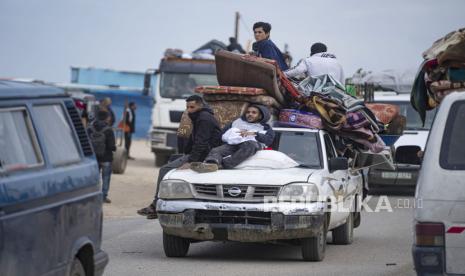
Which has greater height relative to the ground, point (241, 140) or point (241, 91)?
point (241, 91)

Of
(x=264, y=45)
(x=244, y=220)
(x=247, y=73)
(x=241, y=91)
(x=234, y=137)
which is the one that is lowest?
(x=244, y=220)

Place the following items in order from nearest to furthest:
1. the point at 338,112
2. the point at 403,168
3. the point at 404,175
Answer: the point at 338,112 → the point at 403,168 → the point at 404,175

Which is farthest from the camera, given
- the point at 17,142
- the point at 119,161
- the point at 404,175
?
the point at 119,161

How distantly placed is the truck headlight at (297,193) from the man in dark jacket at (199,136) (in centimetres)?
174

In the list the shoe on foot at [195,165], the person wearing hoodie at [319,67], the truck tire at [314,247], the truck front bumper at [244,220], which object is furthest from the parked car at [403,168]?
the truck front bumper at [244,220]

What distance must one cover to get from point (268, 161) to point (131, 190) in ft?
41.1

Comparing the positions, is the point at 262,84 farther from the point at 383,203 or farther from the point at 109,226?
the point at 383,203

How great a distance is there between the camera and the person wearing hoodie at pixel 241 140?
45.4 ft

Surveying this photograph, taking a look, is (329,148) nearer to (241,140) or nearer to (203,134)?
(241,140)

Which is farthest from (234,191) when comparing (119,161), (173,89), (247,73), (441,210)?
(173,89)

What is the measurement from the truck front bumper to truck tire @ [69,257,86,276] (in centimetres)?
397

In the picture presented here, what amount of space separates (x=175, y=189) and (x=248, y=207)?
3.03 ft

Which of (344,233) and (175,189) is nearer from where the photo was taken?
(175,189)

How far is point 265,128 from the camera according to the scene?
1459 cm
